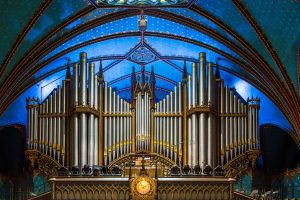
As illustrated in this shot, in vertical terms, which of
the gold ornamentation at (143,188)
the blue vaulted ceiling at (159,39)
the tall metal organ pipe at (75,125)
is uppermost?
the blue vaulted ceiling at (159,39)

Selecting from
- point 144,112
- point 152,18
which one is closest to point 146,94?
point 144,112

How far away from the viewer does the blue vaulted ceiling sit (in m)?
31.9

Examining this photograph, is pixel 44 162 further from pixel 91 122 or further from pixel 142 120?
pixel 142 120

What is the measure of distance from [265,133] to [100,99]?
7385mm

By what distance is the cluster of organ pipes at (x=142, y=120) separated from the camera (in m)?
35.0

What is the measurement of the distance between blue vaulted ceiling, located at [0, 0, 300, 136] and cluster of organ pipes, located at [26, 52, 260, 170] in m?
0.81

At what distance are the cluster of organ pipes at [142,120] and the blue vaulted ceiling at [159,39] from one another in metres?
0.81

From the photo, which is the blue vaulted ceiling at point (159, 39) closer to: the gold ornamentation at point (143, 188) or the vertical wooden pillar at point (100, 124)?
the vertical wooden pillar at point (100, 124)

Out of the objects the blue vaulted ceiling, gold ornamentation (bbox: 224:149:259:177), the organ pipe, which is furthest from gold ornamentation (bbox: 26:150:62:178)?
gold ornamentation (bbox: 224:149:259:177)

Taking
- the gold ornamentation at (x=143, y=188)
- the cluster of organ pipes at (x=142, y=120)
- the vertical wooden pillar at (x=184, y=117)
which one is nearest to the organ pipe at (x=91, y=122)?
the cluster of organ pipes at (x=142, y=120)

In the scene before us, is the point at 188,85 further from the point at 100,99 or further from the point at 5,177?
the point at 5,177

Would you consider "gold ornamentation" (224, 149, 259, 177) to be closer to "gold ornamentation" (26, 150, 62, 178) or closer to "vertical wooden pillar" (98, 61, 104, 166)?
"vertical wooden pillar" (98, 61, 104, 166)

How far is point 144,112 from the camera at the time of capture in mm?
35594

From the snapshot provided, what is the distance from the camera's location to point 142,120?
3550 cm
